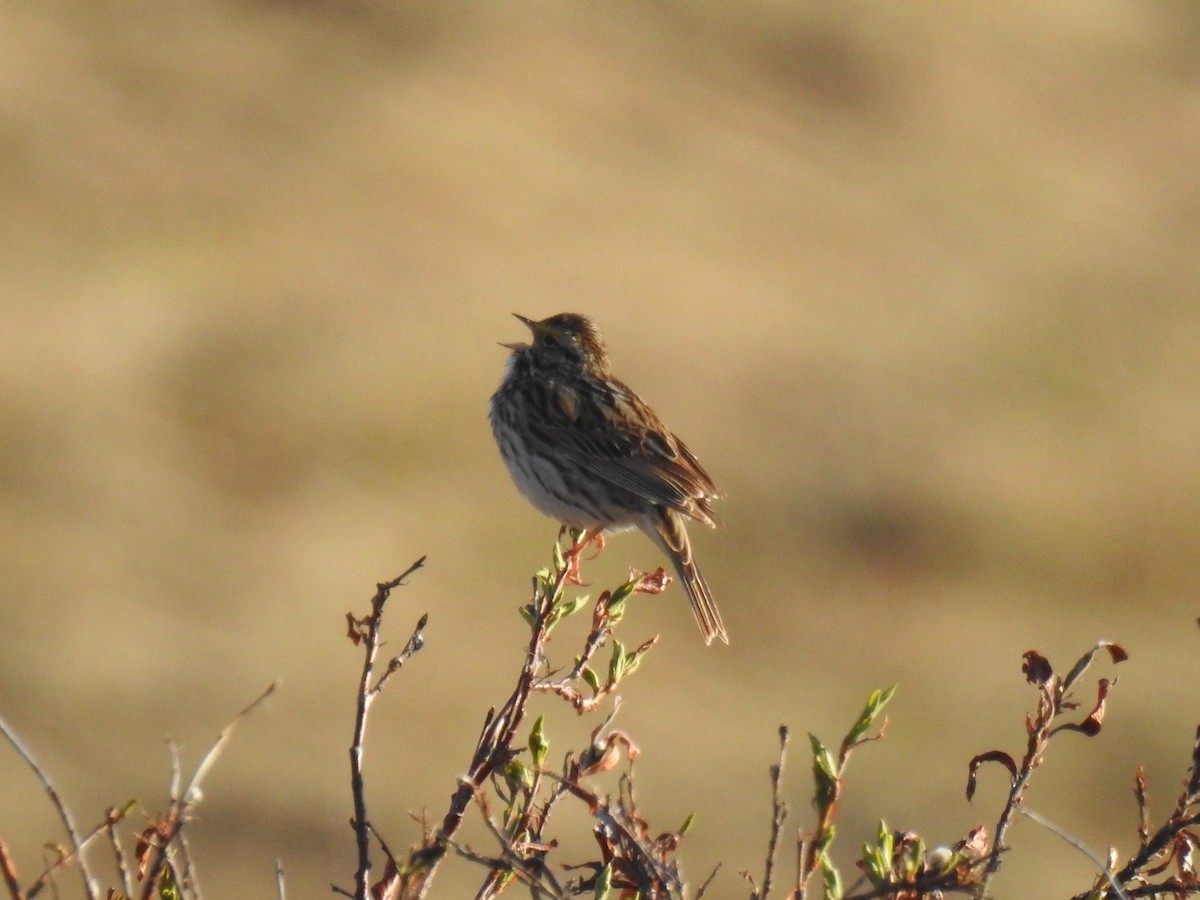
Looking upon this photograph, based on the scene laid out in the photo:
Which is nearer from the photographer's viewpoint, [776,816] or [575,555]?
[776,816]

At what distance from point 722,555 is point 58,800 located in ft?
94.0

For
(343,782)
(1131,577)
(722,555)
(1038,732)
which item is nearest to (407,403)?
(722,555)

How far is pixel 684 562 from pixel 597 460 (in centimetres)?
64

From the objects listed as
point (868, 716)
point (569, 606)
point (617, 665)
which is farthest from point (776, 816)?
point (569, 606)

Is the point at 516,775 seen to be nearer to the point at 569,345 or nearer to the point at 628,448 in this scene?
the point at 628,448

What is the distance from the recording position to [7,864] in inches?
135

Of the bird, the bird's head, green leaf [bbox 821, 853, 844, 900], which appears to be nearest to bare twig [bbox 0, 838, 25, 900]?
green leaf [bbox 821, 853, 844, 900]

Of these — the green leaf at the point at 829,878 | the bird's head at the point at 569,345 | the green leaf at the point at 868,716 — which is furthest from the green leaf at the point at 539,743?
the bird's head at the point at 569,345

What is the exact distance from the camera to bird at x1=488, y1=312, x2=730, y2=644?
29.5 ft

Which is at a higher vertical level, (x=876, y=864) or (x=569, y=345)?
(x=569, y=345)

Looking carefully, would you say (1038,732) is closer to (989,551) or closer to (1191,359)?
(989,551)

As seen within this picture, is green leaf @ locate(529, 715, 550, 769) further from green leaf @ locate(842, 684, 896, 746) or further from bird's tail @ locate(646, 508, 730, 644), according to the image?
bird's tail @ locate(646, 508, 730, 644)

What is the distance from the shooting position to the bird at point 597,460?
8984 millimetres

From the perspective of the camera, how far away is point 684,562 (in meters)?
9.04
